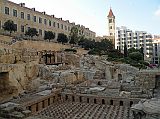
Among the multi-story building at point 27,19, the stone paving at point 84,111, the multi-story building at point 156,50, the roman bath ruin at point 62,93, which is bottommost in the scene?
the stone paving at point 84,111

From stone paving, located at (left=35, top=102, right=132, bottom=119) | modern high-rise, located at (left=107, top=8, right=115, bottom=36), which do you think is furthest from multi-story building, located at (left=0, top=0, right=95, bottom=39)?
modern high-rise, located at (left=107, top=8, right=115, bottom=36)

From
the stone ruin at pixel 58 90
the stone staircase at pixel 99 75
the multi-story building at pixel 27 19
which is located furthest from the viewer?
the multi-story building at pixel 27 19

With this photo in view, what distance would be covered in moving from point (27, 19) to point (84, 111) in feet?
126

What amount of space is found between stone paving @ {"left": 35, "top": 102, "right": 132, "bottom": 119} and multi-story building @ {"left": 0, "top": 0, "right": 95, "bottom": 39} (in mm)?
28948

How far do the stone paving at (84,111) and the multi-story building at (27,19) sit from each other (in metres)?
28.9

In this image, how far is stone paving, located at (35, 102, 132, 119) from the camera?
59.3 ft

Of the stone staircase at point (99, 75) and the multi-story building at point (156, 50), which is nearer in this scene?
the stone staircase at point (99, 75)

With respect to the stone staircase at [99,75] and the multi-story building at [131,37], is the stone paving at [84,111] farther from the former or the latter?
the multi-story building at [131,37]

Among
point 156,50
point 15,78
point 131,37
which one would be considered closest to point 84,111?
point 15,78

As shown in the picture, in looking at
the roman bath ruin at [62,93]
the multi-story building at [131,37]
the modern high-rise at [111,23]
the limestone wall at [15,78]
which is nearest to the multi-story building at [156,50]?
the multi-story building at [131,37]

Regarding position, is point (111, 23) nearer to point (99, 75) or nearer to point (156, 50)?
point (156, 50)

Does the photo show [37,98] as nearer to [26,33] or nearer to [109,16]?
[26,33]

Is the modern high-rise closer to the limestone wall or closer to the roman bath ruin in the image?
the roman bath ruin

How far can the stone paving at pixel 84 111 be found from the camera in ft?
59.3
